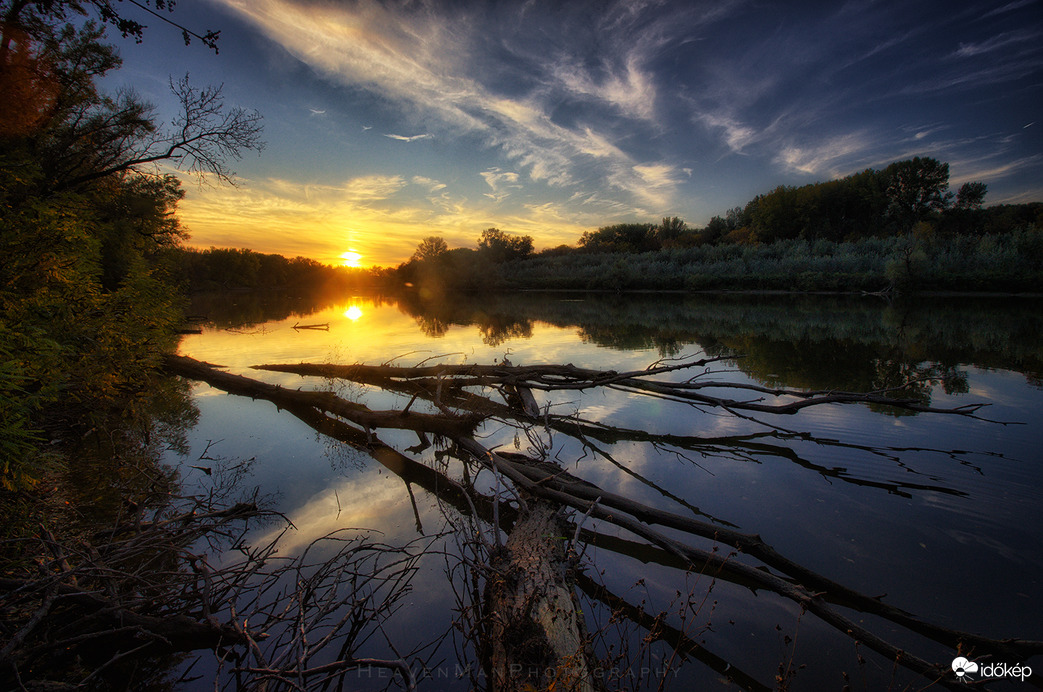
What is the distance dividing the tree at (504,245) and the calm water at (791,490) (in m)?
57.3

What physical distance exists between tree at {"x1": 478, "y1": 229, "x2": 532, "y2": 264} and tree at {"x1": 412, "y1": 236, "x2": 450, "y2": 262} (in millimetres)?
11149

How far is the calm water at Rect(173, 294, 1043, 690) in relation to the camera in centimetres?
209

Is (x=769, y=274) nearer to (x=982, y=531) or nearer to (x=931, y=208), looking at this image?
(x=982, y=531)

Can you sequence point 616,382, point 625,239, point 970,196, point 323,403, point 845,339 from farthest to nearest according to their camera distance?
point 625,239, point 970,196, point 845,339, point 323,403, point 616,382

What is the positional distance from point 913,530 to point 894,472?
3.53 ft

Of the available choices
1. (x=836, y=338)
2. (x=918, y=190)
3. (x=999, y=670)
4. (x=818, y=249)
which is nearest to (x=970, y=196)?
(x=918, y=190)

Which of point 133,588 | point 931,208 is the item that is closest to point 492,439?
point 133,588

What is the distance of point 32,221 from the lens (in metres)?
4.19

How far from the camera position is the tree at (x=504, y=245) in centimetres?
6400

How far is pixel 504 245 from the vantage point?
65.8 meters

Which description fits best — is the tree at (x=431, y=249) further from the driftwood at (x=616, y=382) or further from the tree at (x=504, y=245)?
the driftwood at (x=616, y=382)

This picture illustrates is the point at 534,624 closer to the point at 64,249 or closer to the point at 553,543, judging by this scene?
the point at 553,543

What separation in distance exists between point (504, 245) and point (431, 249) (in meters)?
17.2

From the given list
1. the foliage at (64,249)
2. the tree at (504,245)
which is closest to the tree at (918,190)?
the tree at (504,245)
